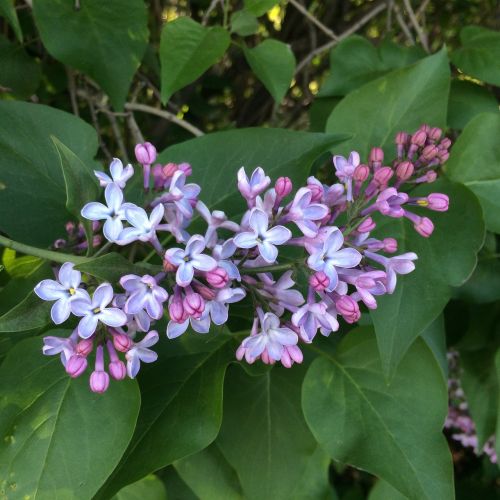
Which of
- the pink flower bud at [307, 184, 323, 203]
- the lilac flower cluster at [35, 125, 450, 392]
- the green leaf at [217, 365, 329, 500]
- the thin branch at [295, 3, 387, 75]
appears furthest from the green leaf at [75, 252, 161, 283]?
the thin branch at [295, 3, 387, 75]

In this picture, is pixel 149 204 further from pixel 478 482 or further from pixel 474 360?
pixel 478 482

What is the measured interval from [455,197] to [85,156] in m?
0.66

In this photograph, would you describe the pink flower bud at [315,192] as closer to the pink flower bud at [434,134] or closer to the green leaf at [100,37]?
the pink flower bud at [434,134]

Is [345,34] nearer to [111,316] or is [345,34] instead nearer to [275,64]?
[275,64]

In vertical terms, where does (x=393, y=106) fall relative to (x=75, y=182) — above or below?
below

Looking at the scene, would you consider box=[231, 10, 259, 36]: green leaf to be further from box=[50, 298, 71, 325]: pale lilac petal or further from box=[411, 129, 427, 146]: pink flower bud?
box=[50, 298, 71, 325]: pale lilac petal

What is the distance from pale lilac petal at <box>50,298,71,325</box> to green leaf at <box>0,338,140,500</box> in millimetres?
184

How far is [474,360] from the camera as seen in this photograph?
1.53m

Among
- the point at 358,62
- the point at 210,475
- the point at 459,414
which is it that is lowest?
the point at 459,414

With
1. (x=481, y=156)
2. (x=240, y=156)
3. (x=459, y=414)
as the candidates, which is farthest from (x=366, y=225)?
(x=459, y=414)

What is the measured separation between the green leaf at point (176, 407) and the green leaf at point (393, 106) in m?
0.46

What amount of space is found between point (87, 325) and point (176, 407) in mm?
309

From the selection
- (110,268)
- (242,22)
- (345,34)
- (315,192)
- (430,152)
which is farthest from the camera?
(345,34)

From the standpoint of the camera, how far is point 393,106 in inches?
45.6
